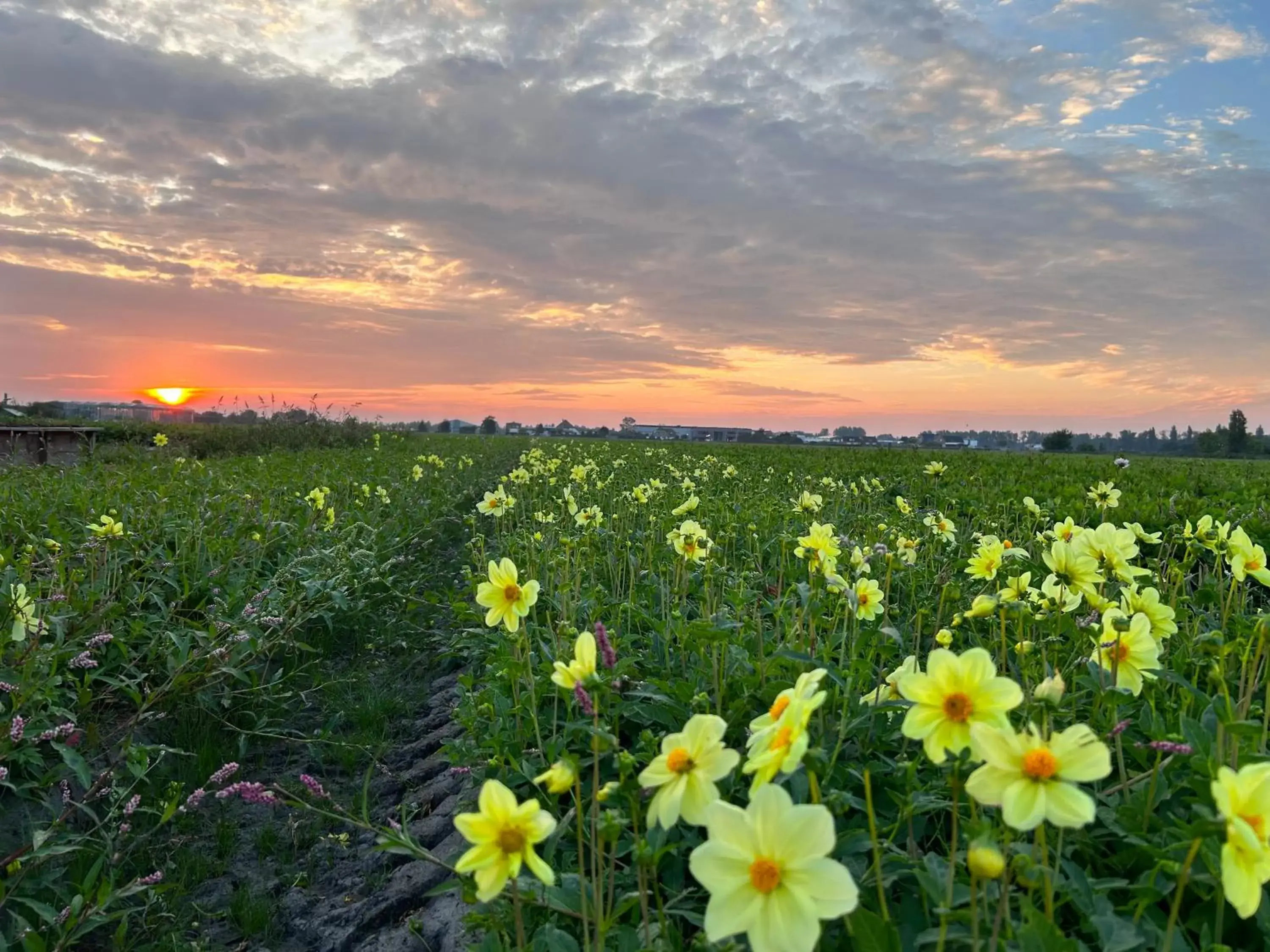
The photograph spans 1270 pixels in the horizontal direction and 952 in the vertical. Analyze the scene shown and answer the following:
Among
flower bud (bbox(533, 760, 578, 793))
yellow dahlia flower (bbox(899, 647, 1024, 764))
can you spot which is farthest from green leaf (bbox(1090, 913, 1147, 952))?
flower bud (bbox(533, 760, 578, 793))

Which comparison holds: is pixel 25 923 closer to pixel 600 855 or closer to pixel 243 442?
pixel 600 855

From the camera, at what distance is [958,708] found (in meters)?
1.19

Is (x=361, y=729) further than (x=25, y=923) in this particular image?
Yes

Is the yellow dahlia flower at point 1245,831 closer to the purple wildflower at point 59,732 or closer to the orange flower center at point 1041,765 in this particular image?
the orange flower center at point 1041,765

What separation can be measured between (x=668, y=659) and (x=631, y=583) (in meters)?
1.08

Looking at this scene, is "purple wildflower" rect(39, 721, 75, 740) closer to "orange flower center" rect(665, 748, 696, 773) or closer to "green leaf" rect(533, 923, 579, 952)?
"green leaf" rect(533, 923, 579, 952)

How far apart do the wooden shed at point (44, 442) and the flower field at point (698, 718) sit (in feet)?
27.1

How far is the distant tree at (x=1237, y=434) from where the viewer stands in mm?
49625

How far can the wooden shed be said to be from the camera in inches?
496

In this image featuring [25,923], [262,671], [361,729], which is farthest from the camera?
[262,671]

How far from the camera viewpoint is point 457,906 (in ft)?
7.04

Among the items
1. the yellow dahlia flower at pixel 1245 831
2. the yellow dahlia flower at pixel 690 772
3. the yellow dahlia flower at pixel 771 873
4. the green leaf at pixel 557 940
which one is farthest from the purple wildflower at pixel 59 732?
the yellow dahlia flower at pixel 1245 831

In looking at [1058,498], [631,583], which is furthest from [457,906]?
[1058,498]

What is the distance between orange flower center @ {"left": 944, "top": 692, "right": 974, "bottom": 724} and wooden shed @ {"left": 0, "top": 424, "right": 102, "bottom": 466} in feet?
40.0
